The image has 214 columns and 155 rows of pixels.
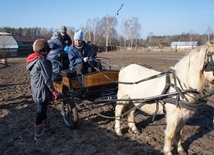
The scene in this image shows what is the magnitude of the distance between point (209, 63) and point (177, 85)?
2.20ft

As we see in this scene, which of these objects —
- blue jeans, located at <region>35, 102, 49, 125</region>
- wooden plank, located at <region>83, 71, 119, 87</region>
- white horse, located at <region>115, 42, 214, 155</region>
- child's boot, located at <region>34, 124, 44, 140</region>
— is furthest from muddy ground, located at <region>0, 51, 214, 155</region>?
wooden plank, located at <region>83, 71, 119, 87</region>

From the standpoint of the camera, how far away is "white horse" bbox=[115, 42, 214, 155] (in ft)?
11.5

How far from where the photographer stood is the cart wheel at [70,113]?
525cm

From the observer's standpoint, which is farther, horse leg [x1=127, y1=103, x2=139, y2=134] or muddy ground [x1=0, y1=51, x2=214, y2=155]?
horse leg [x1=127, y1=103, x2=139, y2=134]

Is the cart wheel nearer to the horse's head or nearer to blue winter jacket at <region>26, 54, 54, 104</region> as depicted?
blue winter jacket at <region>26, 54, 54, 104</region>

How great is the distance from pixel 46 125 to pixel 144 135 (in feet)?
6.82

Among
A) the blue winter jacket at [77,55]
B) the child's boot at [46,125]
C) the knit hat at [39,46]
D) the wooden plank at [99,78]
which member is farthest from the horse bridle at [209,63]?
the child's boot at [46,125]

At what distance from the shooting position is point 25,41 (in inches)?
2781

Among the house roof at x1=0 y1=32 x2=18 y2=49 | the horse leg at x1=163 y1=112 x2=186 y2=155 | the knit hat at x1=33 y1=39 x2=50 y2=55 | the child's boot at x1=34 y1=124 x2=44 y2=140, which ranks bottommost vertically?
the child's boot at x1=34 y1=124 x2=44 y2=140

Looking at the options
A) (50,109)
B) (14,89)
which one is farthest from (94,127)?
(14,89)

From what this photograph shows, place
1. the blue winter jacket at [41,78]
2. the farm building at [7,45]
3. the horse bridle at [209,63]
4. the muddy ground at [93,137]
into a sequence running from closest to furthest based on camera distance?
the horse bridle at [209,63], the muddy ground at [93,137], the blue winter jacket at [41,78], the farm building at [7,45]

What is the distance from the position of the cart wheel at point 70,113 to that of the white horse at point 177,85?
3.73ft

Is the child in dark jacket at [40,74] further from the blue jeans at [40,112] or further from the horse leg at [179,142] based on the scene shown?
the horse leg at [179,142]

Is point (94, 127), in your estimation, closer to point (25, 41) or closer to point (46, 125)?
point (46, 125)
